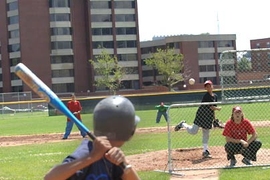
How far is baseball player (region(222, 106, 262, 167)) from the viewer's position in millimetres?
11062

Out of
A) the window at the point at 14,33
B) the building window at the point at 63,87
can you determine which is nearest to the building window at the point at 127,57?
the building window at the point at 63,87

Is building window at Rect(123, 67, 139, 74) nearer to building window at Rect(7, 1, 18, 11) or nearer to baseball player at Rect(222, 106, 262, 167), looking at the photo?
building window at Rect(7, 1, 18, 11)

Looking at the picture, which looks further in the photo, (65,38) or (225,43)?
(225,43)

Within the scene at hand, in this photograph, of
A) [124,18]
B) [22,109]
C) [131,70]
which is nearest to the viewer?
[22,109]

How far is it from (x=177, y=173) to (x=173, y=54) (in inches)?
3316

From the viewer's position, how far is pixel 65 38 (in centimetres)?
8812

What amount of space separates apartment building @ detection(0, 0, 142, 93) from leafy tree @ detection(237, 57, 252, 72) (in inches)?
2680

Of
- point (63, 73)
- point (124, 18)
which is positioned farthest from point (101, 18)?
point (63, 73)

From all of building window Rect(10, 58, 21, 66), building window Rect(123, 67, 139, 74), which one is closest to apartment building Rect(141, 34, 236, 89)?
building window Rect(123, 67, 139, 74)

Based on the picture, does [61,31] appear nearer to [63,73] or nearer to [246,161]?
[63,73]

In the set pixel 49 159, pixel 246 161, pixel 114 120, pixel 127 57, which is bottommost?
pixel 49 159

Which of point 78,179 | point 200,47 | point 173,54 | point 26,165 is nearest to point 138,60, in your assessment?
point 173,54

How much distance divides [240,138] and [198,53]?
89679 mm

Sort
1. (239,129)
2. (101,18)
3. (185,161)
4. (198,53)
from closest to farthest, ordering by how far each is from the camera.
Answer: (239,129) → (185,161) → (101,18) → (198,53)
